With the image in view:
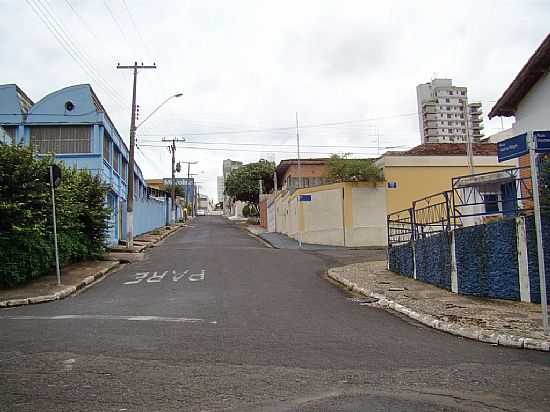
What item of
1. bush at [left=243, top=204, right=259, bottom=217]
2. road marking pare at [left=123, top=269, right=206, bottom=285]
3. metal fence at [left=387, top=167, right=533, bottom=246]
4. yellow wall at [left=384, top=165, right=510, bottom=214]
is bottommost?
road marking pare at [left=123, top=269, right=206, bottom=285]

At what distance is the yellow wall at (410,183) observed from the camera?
105 ft

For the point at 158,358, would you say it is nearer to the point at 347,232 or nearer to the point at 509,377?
the point at 509,377

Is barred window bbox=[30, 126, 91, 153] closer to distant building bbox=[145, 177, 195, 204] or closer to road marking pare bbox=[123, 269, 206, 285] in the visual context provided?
road marking pare bbox=[123, 269, 206, 285]

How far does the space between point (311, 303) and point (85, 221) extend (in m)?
12.2

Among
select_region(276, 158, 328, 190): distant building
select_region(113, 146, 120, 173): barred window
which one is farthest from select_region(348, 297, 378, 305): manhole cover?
select_region(276, 158, 328, 190): distant building

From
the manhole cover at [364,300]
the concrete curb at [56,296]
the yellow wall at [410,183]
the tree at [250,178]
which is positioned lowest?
the manhole cover at [364,300]

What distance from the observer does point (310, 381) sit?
579 centimetres

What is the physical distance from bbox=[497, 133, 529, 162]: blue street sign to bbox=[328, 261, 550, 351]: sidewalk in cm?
265

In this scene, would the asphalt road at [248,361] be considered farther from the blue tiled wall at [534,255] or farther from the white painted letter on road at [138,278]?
the white painted letter on road at [138,278]

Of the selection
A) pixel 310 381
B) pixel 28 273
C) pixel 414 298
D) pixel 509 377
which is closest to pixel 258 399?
pixel 310 381

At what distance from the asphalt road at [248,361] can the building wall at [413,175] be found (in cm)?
2046

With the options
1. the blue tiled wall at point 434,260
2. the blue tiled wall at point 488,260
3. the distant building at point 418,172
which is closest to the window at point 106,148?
the distant building at point 418,172

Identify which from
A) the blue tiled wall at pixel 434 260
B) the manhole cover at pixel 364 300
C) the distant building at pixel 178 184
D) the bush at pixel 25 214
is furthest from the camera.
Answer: the distant building at pixel 178 184

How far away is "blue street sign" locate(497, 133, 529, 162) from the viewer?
8352mm
